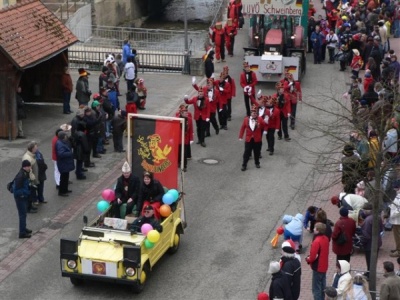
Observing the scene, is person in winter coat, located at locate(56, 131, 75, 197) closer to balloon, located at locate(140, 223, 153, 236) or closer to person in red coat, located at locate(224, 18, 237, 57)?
balloon, located at locate(140, 223, 153, 236)

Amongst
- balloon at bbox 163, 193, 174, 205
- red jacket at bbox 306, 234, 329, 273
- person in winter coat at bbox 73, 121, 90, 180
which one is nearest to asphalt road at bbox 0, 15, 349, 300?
person in winter coat at bbox 73, 121, 90, 180

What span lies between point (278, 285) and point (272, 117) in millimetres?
9393

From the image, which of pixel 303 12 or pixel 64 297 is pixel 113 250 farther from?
pixel 303 12

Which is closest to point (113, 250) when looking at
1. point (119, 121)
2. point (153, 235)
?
point (153, 235)

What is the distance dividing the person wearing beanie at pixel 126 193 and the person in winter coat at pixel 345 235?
3.73 m

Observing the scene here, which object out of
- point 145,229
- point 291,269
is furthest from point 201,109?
point 291,269

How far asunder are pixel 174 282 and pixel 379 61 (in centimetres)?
1653

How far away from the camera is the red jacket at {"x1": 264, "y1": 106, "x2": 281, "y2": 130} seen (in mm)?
23406

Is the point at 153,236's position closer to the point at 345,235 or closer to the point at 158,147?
the point at 158,147

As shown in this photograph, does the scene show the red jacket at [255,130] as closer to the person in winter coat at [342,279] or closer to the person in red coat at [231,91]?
the person in red coat at [231,91]

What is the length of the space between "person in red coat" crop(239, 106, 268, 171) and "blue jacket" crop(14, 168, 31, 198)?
20.3 ft

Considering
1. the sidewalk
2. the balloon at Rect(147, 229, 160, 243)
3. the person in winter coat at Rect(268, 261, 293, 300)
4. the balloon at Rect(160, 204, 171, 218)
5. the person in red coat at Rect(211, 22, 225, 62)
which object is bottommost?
A: the sidewalk

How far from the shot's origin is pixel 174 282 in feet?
55.5

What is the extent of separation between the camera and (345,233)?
54.2 feet
